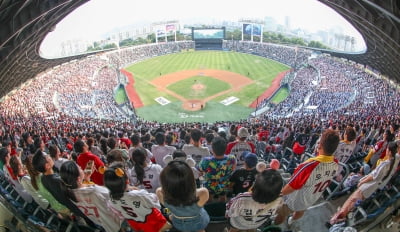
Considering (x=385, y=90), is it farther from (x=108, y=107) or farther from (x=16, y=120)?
(x=16, y=120)

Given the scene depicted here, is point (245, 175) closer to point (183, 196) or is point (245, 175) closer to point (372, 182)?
point (183, 196)

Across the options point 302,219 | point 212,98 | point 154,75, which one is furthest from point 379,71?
point 302,219

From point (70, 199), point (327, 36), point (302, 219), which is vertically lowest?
point (327, 36)

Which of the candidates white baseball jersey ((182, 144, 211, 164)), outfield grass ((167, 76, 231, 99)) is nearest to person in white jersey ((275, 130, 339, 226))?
white baseball jersey ((182, 144, 211, 164))

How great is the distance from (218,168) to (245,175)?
0.55 m

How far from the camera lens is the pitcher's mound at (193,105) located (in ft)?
119

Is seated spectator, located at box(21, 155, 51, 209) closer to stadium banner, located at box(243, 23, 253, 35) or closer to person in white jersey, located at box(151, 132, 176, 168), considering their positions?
person in white jersey, located at box(151, 132, 176, 168)

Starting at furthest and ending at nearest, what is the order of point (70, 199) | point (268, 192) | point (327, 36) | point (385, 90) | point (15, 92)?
point (327, 36), point (15, 92), point (385, 90), point (70, 199), point (268, 192)

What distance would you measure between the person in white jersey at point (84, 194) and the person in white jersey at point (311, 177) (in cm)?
280

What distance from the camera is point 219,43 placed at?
75.5 meters

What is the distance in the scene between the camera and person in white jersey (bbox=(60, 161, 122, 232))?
4438mm

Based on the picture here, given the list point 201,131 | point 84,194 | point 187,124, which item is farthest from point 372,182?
point 187,124

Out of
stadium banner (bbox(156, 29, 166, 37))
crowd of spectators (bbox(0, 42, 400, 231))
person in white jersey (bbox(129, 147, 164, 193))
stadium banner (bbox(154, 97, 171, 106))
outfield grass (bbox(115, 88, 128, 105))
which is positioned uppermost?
person in white jersey (bbox(129, 147, 164, 193))

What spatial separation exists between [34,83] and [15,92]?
5182mm
